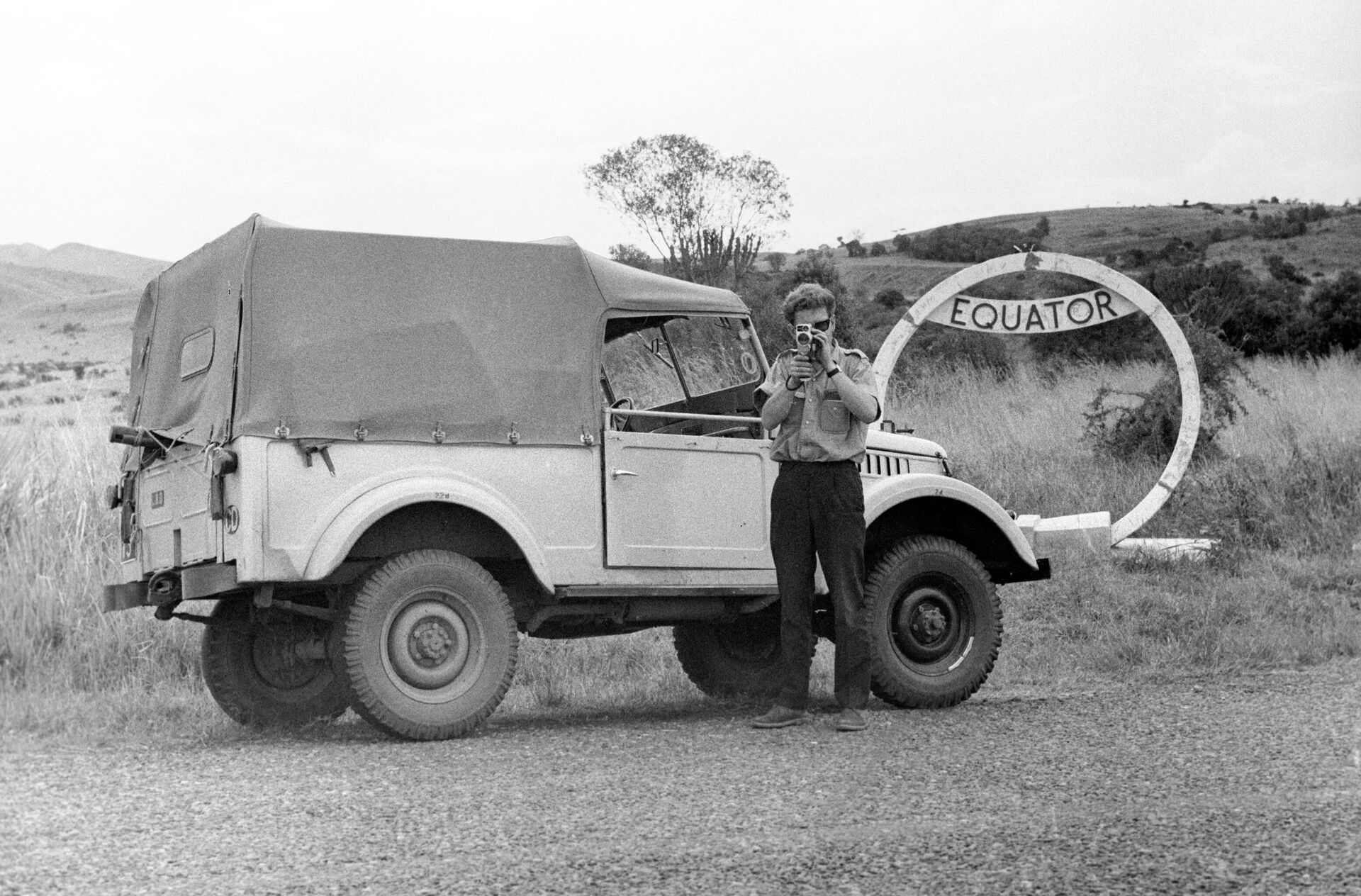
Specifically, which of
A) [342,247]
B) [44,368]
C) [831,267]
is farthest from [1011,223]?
[342,247]

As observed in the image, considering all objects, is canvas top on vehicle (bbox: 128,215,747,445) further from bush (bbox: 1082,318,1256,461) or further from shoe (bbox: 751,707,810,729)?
bush (bbox: 1082,318,1256,461)

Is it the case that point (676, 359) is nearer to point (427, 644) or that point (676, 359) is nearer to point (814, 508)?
point (814, 508)

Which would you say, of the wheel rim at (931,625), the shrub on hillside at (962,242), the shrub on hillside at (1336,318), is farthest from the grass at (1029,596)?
the shrub on hillside at (962,242)

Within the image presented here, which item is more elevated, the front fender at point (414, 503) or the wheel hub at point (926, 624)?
the front fender at point (414, 503)

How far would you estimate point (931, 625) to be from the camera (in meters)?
8.43

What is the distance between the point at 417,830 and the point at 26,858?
1109 mm

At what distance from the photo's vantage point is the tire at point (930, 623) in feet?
27.0

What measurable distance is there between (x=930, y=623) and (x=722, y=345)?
6.06 ft

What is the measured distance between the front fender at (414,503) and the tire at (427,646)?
226 mm

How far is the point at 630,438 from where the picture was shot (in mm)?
7785

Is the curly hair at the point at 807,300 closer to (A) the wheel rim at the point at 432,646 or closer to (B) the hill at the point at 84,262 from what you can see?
(A) the wheel rim at the point at 432,646

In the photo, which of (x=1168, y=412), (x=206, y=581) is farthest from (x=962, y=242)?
(x=206, y=581)

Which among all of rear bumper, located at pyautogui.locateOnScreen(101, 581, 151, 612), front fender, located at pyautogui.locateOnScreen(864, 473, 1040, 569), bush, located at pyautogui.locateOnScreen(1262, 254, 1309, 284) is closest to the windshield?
front fender, located at pyautogui.locateOnScreen(864, 473, 1040, 569)

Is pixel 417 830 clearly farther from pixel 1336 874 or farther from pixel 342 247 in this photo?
pixel 342 247
